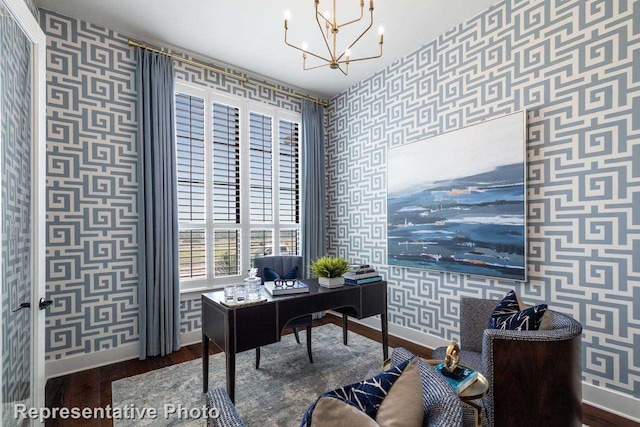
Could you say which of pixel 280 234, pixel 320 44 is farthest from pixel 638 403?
pixel 320 44

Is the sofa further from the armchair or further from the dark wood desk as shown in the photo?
the dark wood desk

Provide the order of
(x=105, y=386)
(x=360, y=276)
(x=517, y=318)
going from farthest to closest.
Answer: (x=360, y=276) < (x=105, y=386) < (x=517, y=318)

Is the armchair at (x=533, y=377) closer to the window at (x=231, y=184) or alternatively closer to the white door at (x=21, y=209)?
the white door at (x=21, y=209)

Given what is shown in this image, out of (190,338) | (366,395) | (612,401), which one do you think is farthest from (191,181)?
(612,401)

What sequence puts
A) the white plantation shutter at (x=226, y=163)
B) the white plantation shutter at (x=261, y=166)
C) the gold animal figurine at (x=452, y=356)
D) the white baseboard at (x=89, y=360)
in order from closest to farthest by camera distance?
the gold animal figurine at (x=452, y=356) → the white baseboard at (x=89, y=360) → the white plantation shutter at (x=226, y=163) → the white plantation shutter at (x=261, y=166)

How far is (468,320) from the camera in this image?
2057mm

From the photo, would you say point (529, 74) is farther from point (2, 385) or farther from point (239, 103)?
point (2, 385)

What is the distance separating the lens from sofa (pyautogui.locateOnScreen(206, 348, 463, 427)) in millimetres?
789

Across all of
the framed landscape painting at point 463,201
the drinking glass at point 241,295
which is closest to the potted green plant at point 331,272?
the drinking glass at point 241,295

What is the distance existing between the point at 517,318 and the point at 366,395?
1131 millimetres

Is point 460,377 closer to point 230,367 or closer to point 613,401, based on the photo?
point 230,367

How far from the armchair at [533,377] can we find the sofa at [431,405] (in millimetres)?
628

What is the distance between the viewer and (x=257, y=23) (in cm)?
277

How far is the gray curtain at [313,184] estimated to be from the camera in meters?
4.08
